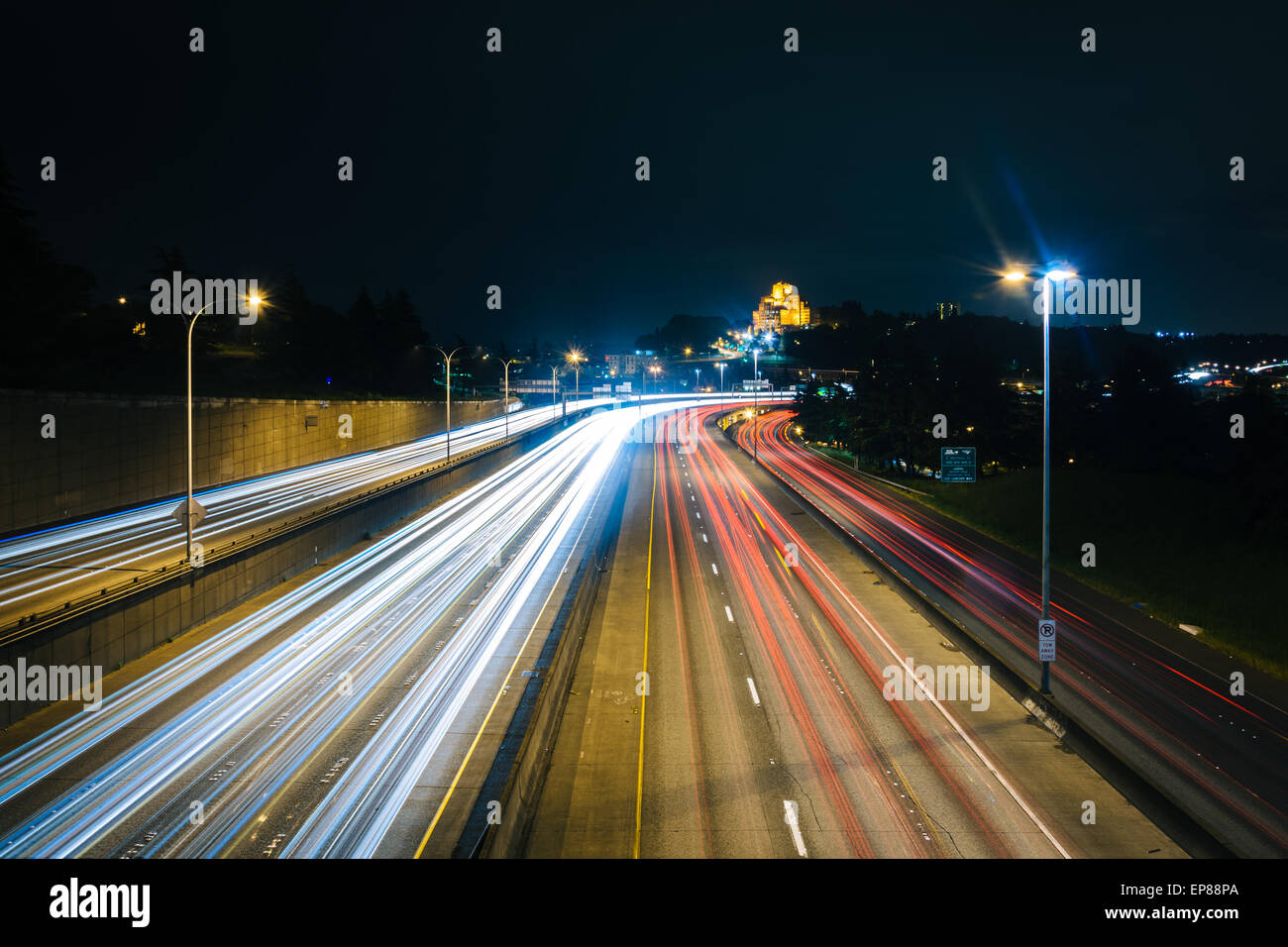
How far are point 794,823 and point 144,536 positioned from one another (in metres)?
25.5

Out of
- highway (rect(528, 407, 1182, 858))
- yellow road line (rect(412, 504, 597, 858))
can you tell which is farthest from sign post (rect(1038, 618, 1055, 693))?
yellow road line (rect(412, 504, 597, 858))

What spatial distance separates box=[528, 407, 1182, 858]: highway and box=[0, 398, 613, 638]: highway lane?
39.6ft

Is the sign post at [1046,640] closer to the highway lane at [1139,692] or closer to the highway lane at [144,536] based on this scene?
the highway lane at [1139,692]

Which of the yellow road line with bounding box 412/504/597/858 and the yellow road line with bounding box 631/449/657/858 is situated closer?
the yellow road line with bounding box 412/504/597/858

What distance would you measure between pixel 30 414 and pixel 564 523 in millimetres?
22768

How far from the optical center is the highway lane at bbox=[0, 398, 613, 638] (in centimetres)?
2025

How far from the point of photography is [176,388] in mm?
45188

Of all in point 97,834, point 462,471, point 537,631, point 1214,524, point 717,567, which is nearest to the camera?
point 97,834

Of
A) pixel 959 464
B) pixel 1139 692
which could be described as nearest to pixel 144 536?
pixel 1139 692

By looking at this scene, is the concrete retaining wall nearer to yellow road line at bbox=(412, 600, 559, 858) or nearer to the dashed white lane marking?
yellow road line at bbox=(412, 600, 559, 858)

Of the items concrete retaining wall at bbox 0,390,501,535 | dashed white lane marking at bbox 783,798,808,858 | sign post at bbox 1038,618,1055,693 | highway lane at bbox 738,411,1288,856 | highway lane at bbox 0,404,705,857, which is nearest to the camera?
highway lane at bbox 0,404,705,857

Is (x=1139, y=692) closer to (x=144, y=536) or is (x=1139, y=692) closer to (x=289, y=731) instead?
(x=289, y=731)
